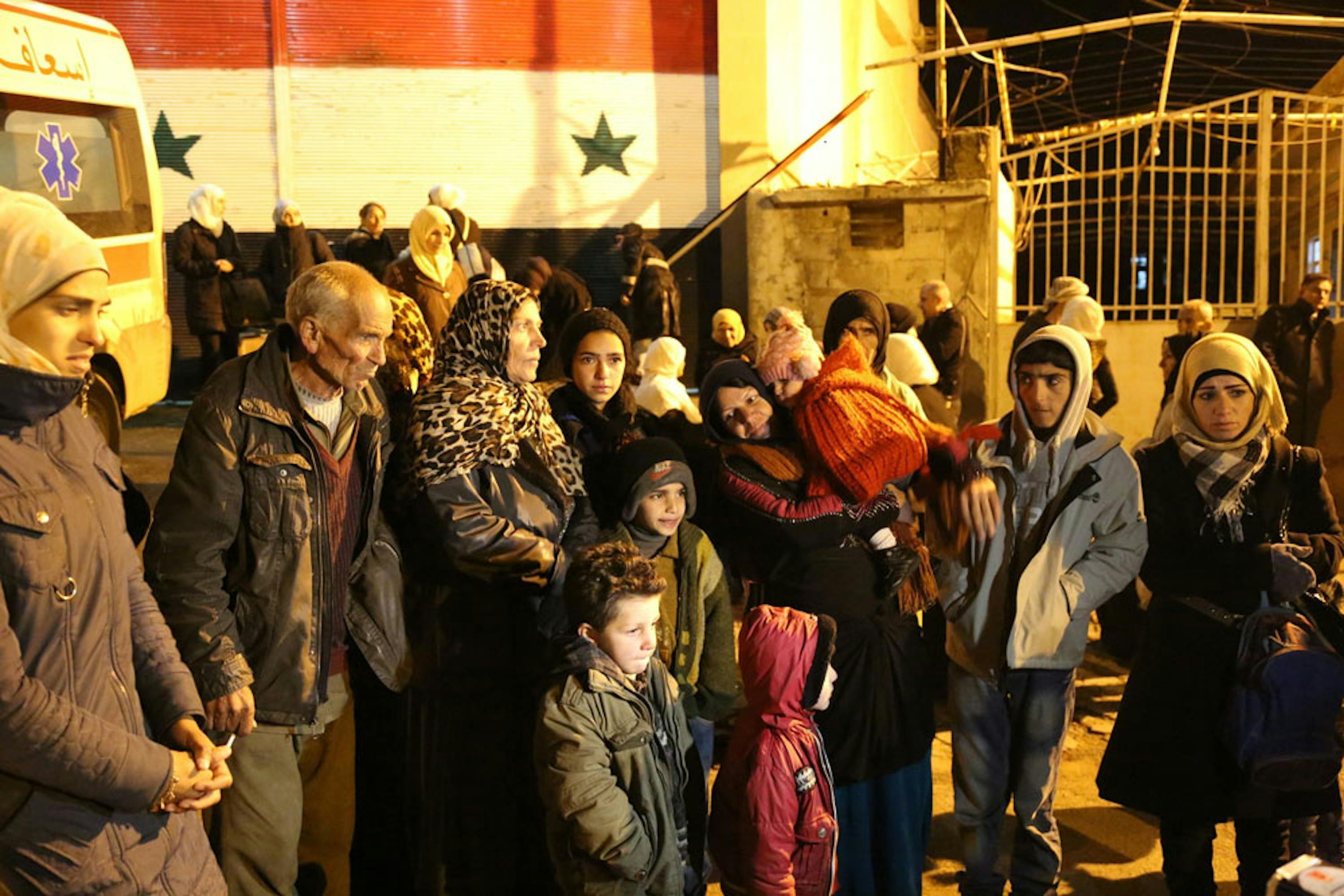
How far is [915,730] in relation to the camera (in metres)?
4.16

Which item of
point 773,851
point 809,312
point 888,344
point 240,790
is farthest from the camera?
point 809,312

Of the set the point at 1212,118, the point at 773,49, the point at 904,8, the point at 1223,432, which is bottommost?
the point at 1223,432

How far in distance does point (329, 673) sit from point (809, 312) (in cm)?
986

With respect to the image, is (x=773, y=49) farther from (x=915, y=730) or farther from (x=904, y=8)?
(x=915, y=730)

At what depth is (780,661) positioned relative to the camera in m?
3.89

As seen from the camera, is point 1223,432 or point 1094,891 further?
point 1094,891

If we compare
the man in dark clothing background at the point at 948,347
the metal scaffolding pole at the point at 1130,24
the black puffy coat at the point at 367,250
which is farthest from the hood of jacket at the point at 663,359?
the metal scaffolding pole at the point at 1130,24

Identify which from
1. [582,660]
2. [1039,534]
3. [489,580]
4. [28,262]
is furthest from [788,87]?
[28,262]

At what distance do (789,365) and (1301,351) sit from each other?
7.28 metres

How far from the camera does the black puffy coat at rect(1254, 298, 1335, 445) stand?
396 inches

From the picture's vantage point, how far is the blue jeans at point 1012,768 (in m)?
4.15

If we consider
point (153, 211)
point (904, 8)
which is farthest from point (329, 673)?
point (904, 8)

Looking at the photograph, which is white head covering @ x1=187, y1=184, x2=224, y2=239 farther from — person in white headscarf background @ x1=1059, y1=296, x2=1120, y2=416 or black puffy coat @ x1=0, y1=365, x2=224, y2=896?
black puffy coat @ x1=0, y1=365, x2=224, y2=896

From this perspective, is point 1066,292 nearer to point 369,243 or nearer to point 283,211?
point 369,243
